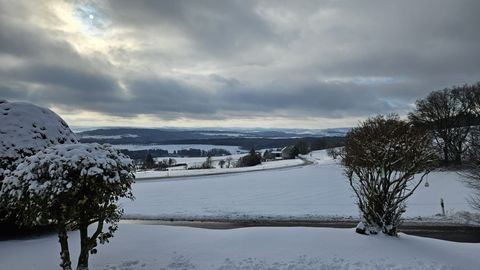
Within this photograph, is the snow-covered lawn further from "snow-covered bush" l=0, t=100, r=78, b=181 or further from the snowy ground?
the snowy ground

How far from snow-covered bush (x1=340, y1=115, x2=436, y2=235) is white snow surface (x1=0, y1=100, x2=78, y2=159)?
11.0m

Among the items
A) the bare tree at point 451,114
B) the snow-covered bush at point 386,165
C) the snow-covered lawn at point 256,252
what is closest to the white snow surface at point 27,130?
the snow-covered lawn at point 256,252

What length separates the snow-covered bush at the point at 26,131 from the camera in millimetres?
12867

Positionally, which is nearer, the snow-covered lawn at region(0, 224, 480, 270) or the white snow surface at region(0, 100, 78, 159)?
the snow-covered lawn at region(0, 224, 480, 270)

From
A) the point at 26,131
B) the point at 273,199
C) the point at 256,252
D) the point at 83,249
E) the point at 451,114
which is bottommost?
the point at 273,199

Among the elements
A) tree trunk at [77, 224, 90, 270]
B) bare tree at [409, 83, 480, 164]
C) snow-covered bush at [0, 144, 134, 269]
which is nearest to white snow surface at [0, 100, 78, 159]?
snow-covered bush at [0, 144, 134, 269]

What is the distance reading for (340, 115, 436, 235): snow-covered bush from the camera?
39.8 ft

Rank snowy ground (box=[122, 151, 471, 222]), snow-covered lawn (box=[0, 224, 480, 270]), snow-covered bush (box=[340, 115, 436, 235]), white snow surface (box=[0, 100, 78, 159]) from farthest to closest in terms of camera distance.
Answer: snowy ground (box=[122, 151, 471, 222])
white snow surface (box=[0, 100, 78, 159])
snow-covered bush (box=[340, 115, 436, 235])
snow-covered lawn (box=[0, 224, 480, 270])

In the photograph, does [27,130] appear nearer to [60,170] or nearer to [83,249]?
[83,249]

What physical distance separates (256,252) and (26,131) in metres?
9.54

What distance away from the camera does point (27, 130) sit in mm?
13727

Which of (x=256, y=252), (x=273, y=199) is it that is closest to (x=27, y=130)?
(x=256, y=252)

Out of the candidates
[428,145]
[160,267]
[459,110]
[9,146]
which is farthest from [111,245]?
[459,110]

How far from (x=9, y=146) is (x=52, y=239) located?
3.59 m
